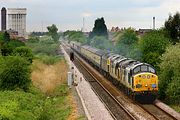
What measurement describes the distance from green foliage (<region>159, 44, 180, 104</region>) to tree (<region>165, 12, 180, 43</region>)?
Result: 1463 centimetres

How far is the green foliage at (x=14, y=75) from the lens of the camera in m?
32.2

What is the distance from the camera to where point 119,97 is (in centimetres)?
3278

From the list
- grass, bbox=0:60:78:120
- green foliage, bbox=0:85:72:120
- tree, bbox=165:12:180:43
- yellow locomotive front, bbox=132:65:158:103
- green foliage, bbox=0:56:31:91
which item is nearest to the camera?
green foliage, bbox=0:85:72:120

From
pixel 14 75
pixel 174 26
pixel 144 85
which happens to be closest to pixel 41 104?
pixel 14 75

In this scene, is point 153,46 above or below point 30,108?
above

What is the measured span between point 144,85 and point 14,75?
1071cm

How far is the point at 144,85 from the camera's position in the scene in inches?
1154

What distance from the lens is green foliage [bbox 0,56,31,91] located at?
32250mm

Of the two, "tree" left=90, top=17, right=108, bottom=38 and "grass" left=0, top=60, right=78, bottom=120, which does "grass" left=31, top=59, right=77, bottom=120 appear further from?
"tree" left=90, top=17, right=108, bottom=38

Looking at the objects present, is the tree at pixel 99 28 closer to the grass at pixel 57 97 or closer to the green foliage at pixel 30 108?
the grass at pixel 57 97

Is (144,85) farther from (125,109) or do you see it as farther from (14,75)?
(14,75)

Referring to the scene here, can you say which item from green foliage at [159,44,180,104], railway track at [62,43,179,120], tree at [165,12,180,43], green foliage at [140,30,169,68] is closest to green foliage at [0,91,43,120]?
railway track at [62,43,179,120]

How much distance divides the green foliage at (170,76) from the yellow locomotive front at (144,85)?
4.49 feet

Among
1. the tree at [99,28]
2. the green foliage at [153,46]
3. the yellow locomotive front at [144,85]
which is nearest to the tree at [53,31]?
the tree at [99,28]
